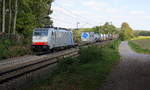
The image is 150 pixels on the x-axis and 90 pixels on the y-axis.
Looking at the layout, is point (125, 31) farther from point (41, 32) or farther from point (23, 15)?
point (41, 32)

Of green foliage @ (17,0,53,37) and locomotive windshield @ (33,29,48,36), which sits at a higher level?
green foliage @ (17,0,53,37)

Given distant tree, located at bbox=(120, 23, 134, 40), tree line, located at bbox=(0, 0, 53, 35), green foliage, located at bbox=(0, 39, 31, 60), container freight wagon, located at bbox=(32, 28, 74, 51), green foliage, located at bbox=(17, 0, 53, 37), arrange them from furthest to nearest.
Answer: distant tree, located at bbox=(120, 23, 134, 40) → green foliage, located at bbox=(17, 0, 53, 37) → tree line, located at bbox=(0, 0, 53, 35) → container freight wagon, located at bbox=(32, 28, 74, 51) → green foliage, located at bbox=(0, 39, 31, 60)

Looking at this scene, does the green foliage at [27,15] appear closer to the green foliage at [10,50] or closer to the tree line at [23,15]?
the tree line at [23,15]

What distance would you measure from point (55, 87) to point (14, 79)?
12.1 feet

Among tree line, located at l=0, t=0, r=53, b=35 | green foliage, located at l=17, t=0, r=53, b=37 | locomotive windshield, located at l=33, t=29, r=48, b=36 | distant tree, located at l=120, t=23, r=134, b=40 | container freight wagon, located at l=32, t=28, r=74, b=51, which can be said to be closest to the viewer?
container freight wagon, located at l=32, t=28, r=74, b=51

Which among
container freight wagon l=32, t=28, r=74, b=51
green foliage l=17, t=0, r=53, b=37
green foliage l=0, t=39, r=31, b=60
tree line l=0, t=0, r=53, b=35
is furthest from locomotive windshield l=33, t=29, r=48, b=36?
green foliage l=17, t=0, r=53, b=37

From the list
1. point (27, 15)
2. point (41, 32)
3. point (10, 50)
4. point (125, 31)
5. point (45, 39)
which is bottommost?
point (10, 50)

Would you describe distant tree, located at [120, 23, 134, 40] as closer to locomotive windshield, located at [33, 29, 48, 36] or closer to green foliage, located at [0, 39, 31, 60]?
locomotive windshield, located at [33, 29, 48, 36]

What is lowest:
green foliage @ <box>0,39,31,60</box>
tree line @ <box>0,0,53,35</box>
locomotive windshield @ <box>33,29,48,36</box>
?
green foliage @ <box>0,39,31,60</box>

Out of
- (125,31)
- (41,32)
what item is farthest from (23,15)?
(125,31)

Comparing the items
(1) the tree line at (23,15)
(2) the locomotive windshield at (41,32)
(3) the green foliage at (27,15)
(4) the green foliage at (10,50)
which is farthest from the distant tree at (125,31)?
(4) the green foliage at (10,50)

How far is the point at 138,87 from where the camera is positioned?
8.17 m

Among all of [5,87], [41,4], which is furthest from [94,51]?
[41,4]

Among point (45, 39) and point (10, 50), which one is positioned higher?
point (45, 39)
